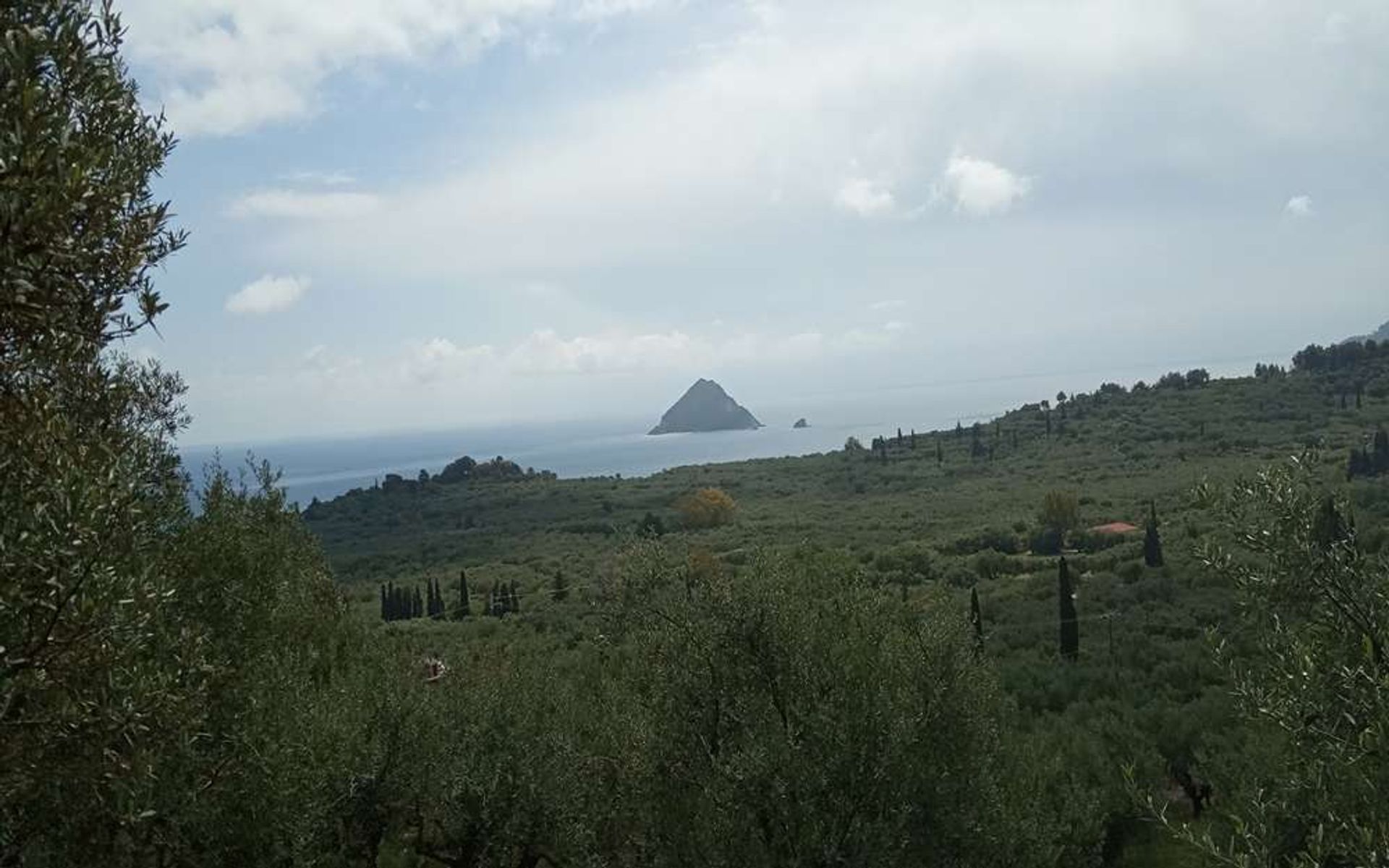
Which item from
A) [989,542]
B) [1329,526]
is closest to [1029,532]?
[989,542]

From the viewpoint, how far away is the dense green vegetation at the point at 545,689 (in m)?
6.13

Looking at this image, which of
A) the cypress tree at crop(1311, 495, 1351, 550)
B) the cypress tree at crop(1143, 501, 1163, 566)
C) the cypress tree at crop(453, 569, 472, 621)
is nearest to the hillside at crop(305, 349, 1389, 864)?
the cypress tree at crop(1311, 495, 1351, 550)

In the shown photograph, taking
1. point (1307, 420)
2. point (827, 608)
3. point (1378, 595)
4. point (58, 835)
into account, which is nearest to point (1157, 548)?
point (827, 608)

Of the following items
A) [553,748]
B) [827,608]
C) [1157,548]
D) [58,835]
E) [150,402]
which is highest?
[150,402]

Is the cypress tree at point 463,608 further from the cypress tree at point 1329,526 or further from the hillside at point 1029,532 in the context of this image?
the cypress tree at point 1329,526

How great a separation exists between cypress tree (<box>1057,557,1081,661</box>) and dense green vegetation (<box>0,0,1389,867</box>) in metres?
2.37

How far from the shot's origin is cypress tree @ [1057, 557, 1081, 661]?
42.1 metres

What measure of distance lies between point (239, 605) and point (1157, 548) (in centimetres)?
6494

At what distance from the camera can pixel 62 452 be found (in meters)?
6.44

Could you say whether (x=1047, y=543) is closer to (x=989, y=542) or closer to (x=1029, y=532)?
(x=989, y=542)

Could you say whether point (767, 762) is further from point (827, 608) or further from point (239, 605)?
point (239, 605)

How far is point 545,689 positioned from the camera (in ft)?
69.5

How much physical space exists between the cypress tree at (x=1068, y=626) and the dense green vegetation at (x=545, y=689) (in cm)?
237

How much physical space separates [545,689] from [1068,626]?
104 feet
